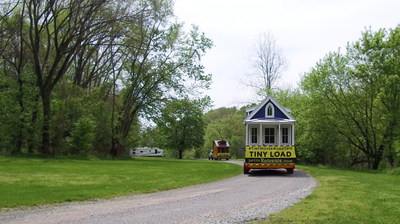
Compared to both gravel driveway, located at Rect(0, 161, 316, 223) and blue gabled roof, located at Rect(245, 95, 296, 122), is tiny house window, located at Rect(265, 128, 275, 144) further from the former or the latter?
gravel driveway, located at Rect(0, 161, 316, 223)

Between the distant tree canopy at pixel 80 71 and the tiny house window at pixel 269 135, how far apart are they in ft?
41.3

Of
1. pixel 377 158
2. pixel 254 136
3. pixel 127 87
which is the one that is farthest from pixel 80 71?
pixel 377 158

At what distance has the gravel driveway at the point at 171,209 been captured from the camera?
808cm

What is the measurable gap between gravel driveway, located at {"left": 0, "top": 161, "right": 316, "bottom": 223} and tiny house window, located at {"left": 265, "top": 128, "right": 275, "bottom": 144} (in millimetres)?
10633

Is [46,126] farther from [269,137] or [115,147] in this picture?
[269,137]

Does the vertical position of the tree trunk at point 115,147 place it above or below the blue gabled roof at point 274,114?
below

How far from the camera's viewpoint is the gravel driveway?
8.08 meters

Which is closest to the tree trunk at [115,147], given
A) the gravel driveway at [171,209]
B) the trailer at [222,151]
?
the trailer at [222,151]

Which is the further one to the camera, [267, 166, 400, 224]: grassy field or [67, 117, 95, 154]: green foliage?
[67, 117, 95, 154]: green foliage

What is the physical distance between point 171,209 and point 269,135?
14.9 meters

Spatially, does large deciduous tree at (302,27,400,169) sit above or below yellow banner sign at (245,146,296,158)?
above

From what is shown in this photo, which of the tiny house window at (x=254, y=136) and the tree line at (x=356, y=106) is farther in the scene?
the tree line at (x=356, y=106)

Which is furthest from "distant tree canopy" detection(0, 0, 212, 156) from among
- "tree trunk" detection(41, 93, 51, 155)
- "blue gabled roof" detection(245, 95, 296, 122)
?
"blue gabled roof" detection(245, 95, 296, 122)

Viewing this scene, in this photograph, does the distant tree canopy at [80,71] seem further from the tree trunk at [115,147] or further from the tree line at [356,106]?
the tree line at [356,106]
